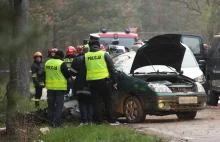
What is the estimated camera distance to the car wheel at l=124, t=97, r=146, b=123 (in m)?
12.3

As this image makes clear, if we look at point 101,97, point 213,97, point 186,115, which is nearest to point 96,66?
point 101,97

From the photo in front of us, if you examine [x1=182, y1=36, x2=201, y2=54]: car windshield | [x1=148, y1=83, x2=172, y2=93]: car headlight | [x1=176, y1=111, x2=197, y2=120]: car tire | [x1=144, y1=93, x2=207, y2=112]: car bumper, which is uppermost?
[x1=182, y1=36, x2=201, y2=54]: car windshield

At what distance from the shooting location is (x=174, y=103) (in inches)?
485

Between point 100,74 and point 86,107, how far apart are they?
81 centimetres

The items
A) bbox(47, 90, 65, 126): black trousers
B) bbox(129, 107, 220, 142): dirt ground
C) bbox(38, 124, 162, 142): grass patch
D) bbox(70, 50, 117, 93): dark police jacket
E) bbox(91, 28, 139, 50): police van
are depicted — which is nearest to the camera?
bbox(38, 124, 162, 142): grass patch

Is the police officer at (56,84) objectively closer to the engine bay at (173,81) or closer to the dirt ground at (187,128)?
the dirt ground at (187,128)

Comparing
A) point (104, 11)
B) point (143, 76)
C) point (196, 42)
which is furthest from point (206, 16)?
point (143, 76)

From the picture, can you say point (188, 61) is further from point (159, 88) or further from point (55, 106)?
point (55, 106)

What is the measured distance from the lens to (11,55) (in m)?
5.06

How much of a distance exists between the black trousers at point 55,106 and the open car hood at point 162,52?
2309mm

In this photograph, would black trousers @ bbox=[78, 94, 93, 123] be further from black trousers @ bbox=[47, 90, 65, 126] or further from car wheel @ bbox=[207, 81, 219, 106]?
car wheel @ bbox=[207, 81, 219, 106]

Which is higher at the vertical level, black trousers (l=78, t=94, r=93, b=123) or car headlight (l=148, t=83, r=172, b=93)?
car headlight (l=148, t=83, r=172, b=93)

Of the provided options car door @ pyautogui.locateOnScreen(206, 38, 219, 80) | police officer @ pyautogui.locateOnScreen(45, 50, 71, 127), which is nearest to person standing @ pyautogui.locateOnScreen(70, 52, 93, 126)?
police officer @ pyautogui.locateOnScreen(45, 50, 71, 127)

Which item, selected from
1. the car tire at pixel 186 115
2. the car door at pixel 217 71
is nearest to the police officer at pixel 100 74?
the car tire at pixel 186 115
